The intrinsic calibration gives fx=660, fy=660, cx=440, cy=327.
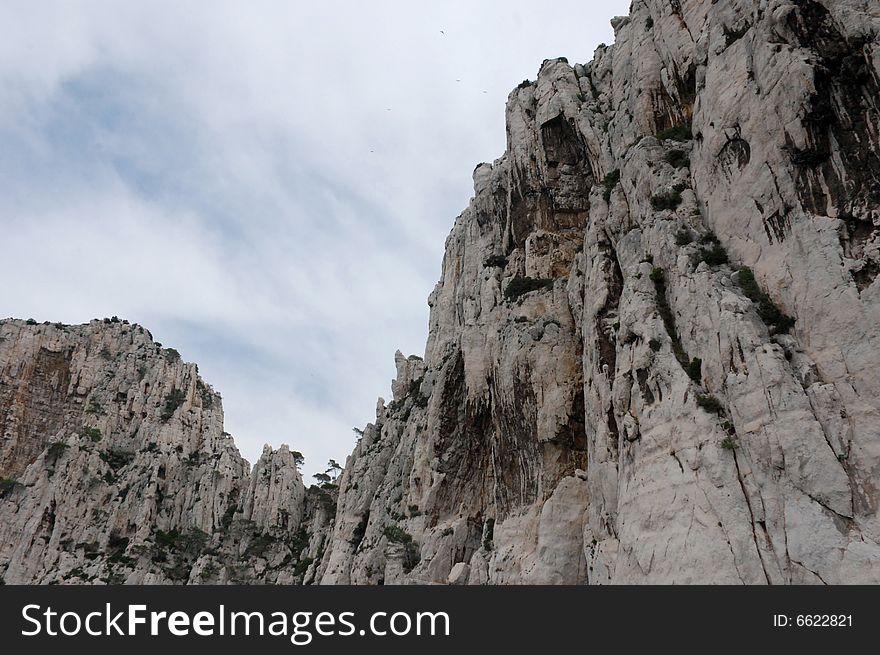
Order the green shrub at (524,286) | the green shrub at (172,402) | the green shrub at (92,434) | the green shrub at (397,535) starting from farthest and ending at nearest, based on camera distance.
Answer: the green shrub at (172,402) → the green shrub at (92,434) → the green shrub at (397,535) → the green shrub at (524,286)

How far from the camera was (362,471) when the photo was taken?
208ft

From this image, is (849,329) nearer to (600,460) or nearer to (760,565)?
(760,565)

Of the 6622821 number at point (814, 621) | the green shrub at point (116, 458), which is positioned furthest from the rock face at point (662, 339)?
the green shrub at point (116, 458)

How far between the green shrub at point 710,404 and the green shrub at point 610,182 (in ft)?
55.1

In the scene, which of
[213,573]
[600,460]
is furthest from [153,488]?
[600,460]

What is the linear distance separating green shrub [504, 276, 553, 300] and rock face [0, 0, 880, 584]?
0.28m

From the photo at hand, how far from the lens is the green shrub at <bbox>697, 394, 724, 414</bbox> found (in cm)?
2469

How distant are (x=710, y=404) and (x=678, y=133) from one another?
1849cm

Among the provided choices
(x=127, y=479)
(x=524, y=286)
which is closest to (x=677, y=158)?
(x=524, y=286)

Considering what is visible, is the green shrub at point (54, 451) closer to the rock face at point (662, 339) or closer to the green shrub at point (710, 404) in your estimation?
the rock face at point (662, 339)

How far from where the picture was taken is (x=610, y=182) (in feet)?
130

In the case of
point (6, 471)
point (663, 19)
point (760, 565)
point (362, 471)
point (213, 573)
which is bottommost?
point (760, 565)

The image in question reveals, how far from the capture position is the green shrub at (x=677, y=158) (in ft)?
112

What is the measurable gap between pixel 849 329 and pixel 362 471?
4831cm
